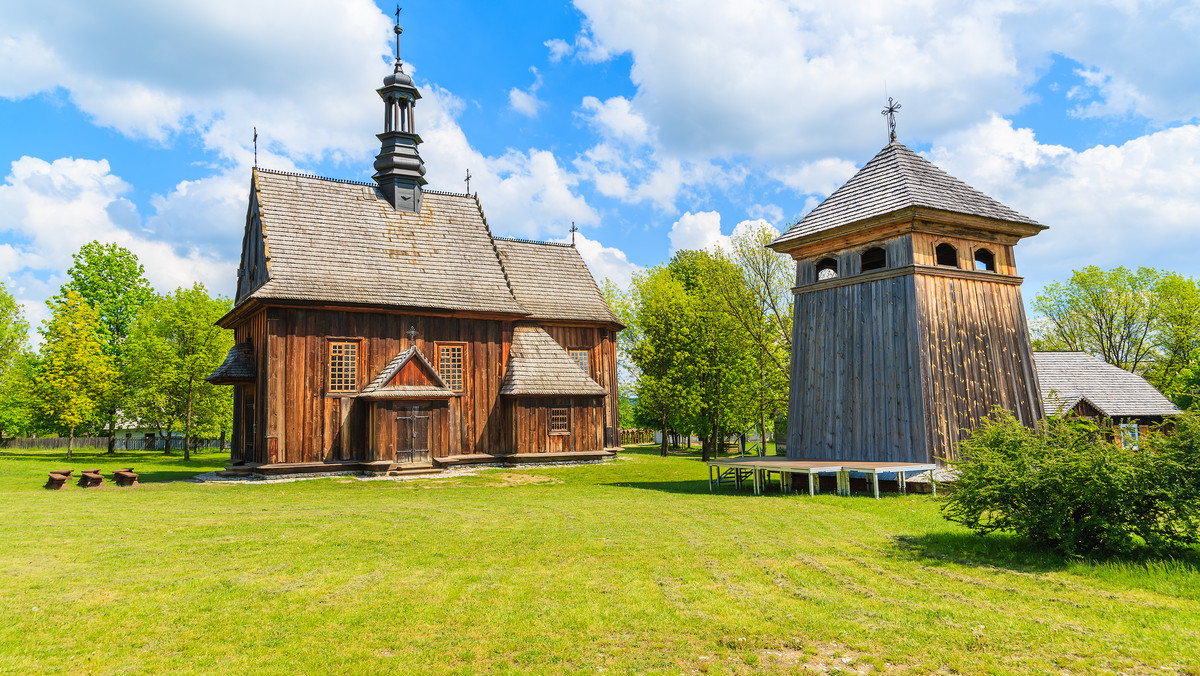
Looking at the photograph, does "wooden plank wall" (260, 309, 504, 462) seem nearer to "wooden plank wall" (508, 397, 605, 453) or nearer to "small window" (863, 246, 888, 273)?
"wooden plank wall" (508, 397, 605, 453)

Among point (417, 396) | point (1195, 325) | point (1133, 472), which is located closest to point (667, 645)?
point (1133, 472)

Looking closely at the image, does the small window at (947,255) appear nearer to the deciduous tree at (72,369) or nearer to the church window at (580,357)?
the church window at (580,357)

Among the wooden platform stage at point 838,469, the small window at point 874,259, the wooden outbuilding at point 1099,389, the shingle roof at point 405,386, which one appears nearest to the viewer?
the wooden platform stage at point 838,469

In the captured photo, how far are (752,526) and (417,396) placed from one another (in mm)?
15242

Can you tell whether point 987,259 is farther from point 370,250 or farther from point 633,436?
point 633,436

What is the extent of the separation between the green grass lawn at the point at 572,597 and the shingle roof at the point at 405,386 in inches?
412

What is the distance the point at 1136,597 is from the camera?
731 centimetres

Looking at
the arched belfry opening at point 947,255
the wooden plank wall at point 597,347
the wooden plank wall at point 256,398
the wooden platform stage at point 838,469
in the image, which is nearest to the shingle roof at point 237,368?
the wooden plank wall at point 256,398

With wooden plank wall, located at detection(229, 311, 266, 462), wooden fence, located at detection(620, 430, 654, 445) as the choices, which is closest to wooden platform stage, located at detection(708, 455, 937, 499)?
wooden plank wall, located at detection(229, 311, 266, 462)

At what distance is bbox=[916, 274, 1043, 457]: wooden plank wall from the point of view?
16.8m

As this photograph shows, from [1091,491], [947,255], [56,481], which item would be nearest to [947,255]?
[947,255]

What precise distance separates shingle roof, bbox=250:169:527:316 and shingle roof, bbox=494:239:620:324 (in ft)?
9.27

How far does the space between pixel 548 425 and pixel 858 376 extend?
13.2 metres

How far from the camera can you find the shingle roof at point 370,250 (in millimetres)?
24047
